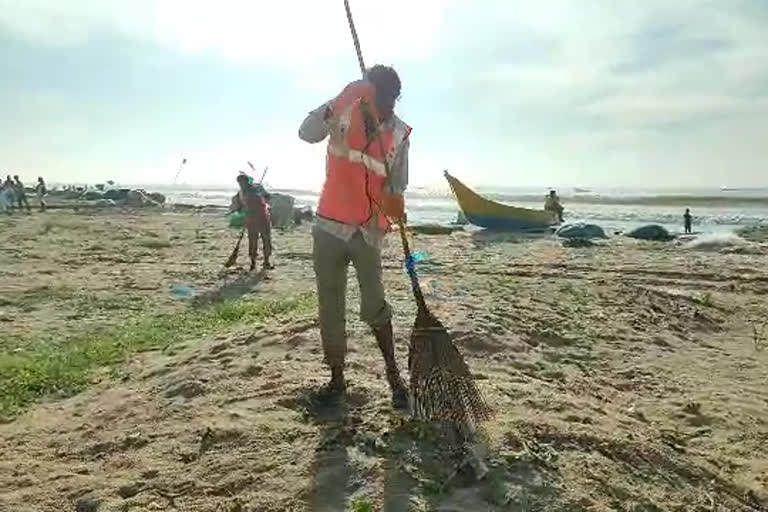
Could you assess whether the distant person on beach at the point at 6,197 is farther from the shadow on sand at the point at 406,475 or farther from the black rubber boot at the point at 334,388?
the shadow on sand at the point at 406,475

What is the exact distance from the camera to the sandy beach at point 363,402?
11.6 ft

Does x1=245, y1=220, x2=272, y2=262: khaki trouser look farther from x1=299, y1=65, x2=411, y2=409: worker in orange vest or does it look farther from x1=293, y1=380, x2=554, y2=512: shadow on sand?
x1=293, y1=380, x2=554, y2=512: shadow on sand

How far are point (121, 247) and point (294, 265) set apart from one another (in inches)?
185

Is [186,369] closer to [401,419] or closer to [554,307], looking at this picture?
[401,419]

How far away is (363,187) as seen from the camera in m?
4.25

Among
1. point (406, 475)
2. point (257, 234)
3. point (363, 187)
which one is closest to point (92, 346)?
point (363, 187)

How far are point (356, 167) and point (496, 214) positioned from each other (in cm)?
1905

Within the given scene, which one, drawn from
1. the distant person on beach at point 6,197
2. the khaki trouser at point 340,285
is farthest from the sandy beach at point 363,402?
the distant person on beach at point 6,197

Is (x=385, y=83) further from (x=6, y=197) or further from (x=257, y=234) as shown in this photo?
(x=6, y=197)

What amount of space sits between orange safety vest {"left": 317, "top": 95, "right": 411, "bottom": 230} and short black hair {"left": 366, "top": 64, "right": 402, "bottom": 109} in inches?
5.0

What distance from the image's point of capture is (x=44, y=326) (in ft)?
26.5

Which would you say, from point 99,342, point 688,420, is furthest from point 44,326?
point 688,420

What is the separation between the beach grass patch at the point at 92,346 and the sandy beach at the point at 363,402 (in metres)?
0.03

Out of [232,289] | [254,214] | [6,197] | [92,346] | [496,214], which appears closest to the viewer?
[92,346]
